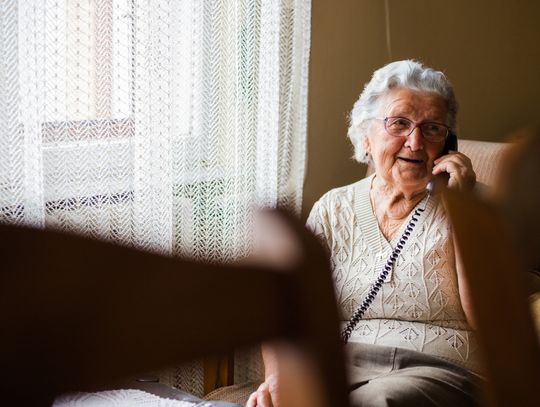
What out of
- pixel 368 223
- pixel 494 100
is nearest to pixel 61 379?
pixel 368 223

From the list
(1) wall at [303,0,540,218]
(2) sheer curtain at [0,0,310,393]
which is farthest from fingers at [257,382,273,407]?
(1) wall at [303,0,540,218]

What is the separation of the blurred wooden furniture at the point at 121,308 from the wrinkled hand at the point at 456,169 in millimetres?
1689

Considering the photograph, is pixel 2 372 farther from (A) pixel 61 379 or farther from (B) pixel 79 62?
(B) pixel 79 62

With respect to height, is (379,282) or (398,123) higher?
(398,123)

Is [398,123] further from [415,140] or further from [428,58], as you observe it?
[428,58]

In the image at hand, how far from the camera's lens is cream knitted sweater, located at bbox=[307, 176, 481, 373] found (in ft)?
6.79

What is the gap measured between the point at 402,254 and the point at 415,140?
0.32 meters

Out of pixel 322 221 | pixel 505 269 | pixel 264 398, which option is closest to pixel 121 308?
pixel 505 269

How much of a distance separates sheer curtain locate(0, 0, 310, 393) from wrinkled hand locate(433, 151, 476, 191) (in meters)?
0.49

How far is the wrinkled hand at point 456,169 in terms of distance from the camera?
7.36ft

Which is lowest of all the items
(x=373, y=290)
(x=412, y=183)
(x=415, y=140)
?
(x=373, y=290)

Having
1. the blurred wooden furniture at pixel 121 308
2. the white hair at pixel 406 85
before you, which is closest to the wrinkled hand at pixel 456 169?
the white hair at pixel 406 85

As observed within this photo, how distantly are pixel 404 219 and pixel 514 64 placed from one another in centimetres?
147

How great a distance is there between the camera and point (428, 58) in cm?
322
